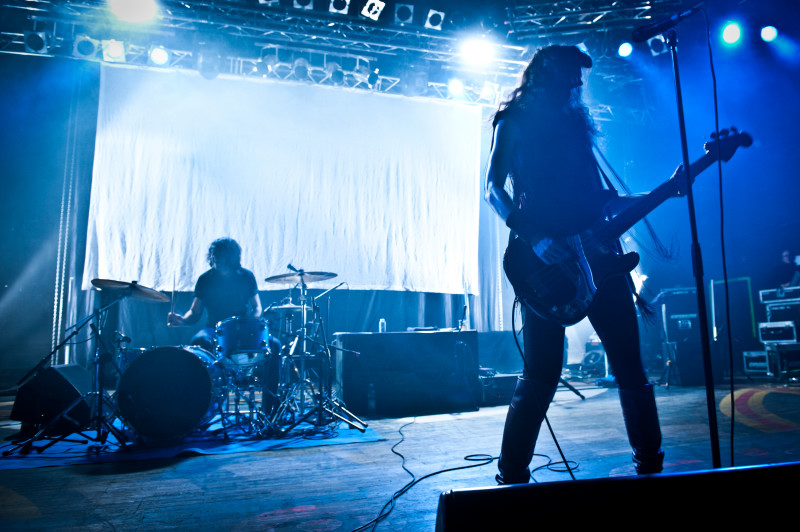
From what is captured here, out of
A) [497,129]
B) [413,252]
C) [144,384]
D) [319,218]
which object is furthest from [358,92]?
[497,129]

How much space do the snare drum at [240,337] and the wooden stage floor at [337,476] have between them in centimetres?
83

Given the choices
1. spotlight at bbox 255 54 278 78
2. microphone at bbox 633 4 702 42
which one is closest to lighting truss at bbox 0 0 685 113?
spotlight at bbox 255 54 278 78

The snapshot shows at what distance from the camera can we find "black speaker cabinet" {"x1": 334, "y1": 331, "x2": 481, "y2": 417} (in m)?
4.82

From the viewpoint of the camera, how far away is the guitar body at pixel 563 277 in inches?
62.2

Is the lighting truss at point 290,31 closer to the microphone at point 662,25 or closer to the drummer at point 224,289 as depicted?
the drummer at point 224,289

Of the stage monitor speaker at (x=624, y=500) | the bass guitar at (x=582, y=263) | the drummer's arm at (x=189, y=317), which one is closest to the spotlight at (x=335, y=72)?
the drummer's arm at (x=189, y=317)

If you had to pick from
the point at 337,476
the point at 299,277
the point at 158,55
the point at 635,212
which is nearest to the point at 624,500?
the point at 635,212

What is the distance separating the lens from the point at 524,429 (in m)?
1.69

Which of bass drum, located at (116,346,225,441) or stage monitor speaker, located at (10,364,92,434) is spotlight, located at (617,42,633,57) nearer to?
bass drum, located at (116,346,225,441)

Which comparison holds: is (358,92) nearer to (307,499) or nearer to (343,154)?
(343,154)

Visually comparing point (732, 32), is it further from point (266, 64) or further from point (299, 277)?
point (299, 277)

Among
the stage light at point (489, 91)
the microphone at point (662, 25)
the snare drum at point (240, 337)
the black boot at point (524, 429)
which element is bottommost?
the black boot at point (524, 429)

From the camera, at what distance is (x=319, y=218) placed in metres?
6.63

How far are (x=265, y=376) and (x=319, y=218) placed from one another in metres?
2.89
